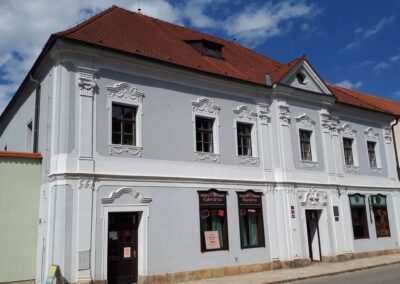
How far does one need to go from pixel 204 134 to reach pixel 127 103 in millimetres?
3529

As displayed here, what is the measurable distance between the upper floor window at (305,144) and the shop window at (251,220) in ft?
11.7

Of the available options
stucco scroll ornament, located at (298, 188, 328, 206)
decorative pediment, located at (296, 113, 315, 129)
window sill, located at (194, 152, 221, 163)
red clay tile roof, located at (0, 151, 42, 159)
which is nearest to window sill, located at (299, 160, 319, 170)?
stucco scroll ornament, located at (298, 188, 328, 206)

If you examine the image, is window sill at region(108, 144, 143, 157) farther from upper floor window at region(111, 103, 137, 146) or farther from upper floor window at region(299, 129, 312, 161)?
upper floor window at region(299, 129, 312, 161)

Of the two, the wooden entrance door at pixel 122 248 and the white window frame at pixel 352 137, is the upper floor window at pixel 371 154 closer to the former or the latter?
the white window frame at pixel 352 137

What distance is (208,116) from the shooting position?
16.7m

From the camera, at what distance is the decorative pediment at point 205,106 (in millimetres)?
16391

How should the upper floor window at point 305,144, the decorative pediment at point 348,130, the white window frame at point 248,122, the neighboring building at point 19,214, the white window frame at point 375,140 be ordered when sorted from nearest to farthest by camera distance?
the neighboring building at point 19,214 < the white window frame at point 248,122 < the upper floor window at point 305,144 < the decorative pediment at point 348,130 < the white window frame at point 375,140

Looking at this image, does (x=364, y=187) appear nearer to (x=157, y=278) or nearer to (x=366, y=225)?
(x=366, y=225)

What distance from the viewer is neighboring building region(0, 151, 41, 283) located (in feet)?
44.0

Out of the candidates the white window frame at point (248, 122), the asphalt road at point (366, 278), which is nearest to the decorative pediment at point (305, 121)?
the white window frame at point (248, 122)

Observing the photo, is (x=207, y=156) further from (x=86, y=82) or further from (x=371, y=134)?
(x=371, y=134)

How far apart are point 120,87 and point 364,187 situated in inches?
557

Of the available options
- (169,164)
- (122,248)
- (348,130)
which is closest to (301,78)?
(348,130)

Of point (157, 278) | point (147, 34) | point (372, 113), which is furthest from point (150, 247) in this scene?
point (372, 113)
